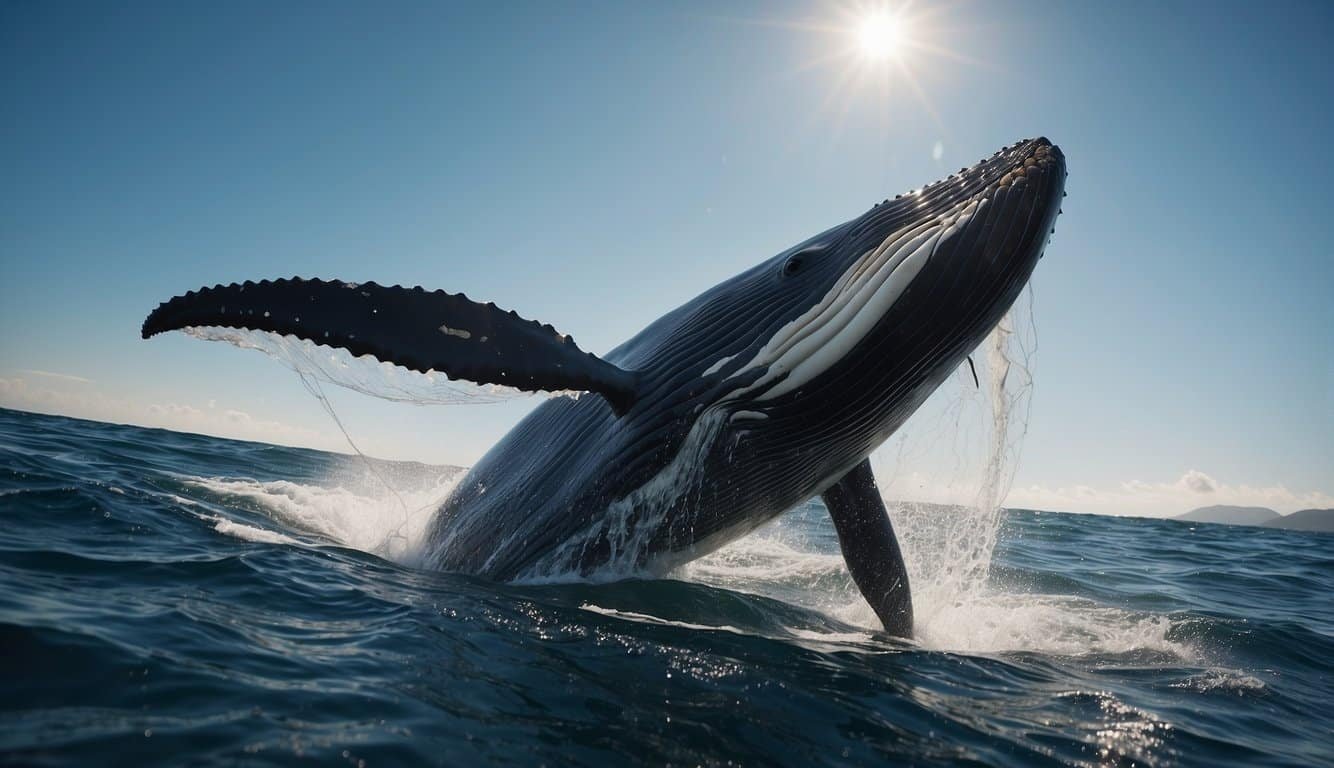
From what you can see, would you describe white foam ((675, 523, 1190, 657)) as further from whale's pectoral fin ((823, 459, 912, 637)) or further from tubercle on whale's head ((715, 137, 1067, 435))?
tubercle on whale's head ((715, 137, 1067, 435))

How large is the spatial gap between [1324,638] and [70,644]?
12.3m

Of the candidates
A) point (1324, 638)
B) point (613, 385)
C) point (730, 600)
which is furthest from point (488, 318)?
point (1324, 638)

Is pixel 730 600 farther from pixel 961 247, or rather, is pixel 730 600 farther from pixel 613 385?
pixel 961 247

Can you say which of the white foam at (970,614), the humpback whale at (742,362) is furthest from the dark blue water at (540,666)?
the humpback whale at (742,362)

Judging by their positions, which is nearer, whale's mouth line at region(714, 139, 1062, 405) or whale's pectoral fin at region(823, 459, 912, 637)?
whale's mouth line at region(714, 139, 1062, 405)

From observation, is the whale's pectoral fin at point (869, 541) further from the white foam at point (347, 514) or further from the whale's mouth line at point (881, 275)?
the white foam at point (347, 514)

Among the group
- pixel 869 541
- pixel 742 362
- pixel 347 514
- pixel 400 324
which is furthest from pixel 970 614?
pixel 347 514

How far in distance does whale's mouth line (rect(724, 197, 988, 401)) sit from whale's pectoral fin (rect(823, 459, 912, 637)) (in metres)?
1.63

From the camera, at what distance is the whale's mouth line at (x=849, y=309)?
4.47 metres

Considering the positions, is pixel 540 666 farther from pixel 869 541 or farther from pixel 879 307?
pixel 869 541

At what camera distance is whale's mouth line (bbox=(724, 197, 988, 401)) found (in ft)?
14.7

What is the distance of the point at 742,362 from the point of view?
516cm

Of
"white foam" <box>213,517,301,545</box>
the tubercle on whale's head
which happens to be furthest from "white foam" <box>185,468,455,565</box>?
the tubercle on whale's head

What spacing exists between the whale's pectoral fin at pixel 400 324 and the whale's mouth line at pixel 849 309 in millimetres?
1329
